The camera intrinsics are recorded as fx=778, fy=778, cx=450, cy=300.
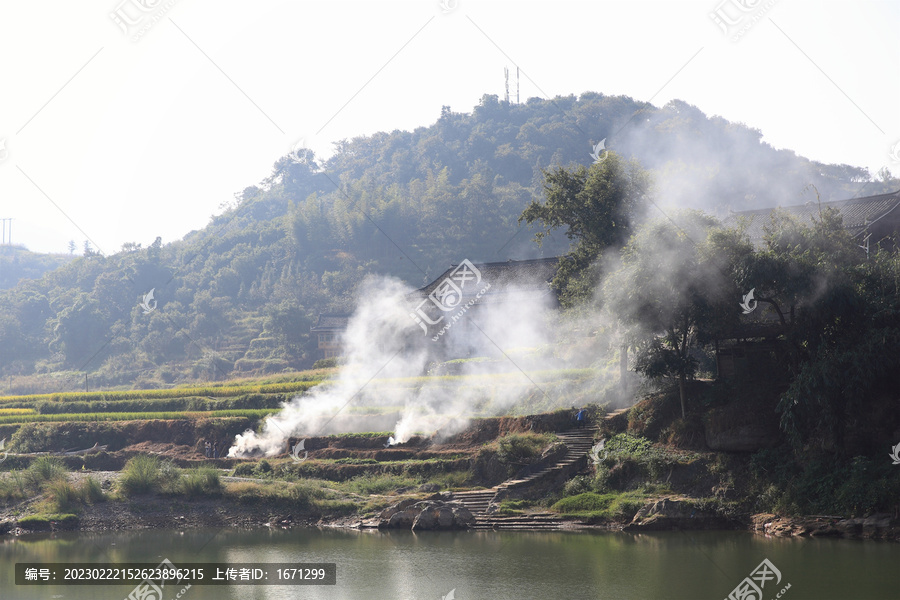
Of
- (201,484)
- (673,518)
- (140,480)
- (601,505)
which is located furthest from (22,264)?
(673,518)

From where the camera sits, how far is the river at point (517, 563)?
17828mm

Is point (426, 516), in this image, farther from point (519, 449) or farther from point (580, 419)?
point (580, 419)

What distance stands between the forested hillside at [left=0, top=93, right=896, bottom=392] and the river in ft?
135

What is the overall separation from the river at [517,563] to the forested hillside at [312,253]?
135ft

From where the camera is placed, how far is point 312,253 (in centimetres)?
9562

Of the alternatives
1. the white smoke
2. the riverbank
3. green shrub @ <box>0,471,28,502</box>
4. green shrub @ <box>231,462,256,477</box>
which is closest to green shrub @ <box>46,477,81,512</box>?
the riverbank

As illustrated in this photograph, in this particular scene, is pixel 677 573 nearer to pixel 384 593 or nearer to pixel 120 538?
pixel 384 593

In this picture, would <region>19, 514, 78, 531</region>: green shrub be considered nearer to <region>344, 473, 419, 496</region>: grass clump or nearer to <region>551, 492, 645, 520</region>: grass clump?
<region>344, 473, 419, 496</region>: grass clump

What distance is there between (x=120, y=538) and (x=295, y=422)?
38.8 feet

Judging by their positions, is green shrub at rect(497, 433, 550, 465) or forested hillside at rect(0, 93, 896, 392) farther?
forested hillside at rect(0, 93, 896, 392)

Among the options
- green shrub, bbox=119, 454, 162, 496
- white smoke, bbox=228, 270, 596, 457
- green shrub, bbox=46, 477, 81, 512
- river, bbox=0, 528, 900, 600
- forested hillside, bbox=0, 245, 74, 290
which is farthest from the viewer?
forested hillside, bbox=0, 245, 74, 290

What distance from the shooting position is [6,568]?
23.3 m

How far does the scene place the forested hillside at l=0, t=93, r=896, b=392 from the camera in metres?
79.9

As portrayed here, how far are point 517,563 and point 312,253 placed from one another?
78180mm
